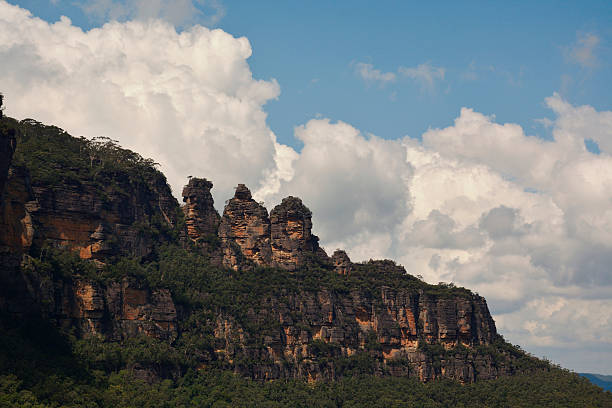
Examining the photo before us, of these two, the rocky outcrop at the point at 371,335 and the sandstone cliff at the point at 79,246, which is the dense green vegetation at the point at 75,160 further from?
the rocky outcrop at the point at 371,335

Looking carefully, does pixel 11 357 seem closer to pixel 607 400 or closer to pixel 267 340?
pixel 267 340

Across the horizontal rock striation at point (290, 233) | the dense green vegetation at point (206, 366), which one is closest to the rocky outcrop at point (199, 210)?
the dense green vegetation at point (206, 366)

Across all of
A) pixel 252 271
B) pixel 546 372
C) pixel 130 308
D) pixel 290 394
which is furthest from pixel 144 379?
pixel 546 372

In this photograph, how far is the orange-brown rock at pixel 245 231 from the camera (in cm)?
15225

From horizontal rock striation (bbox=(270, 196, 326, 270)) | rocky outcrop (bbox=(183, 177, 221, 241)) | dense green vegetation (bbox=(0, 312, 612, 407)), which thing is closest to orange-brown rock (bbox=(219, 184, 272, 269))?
horizontal rock striation (bbox=(270, 196, 326, 270))

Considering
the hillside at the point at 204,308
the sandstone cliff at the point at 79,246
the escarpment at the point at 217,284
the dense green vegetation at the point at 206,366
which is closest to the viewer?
the dense green vegetation at the point at 206,366

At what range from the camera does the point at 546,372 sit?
149m

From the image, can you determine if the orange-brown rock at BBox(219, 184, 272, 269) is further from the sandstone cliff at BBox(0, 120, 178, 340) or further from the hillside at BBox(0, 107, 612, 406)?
the sandstone cliff at BBox(0, 120, 178, 340)

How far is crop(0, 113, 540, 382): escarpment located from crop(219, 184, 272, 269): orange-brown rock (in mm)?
214

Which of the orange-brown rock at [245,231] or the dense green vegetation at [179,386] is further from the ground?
the orange-brown rock at [245,231]

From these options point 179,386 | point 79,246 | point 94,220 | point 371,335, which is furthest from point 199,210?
point 179,386

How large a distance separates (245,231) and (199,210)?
9002 millimetres

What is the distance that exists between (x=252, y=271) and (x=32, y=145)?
4283 cm

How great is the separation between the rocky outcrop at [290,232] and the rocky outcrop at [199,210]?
11.0 m
